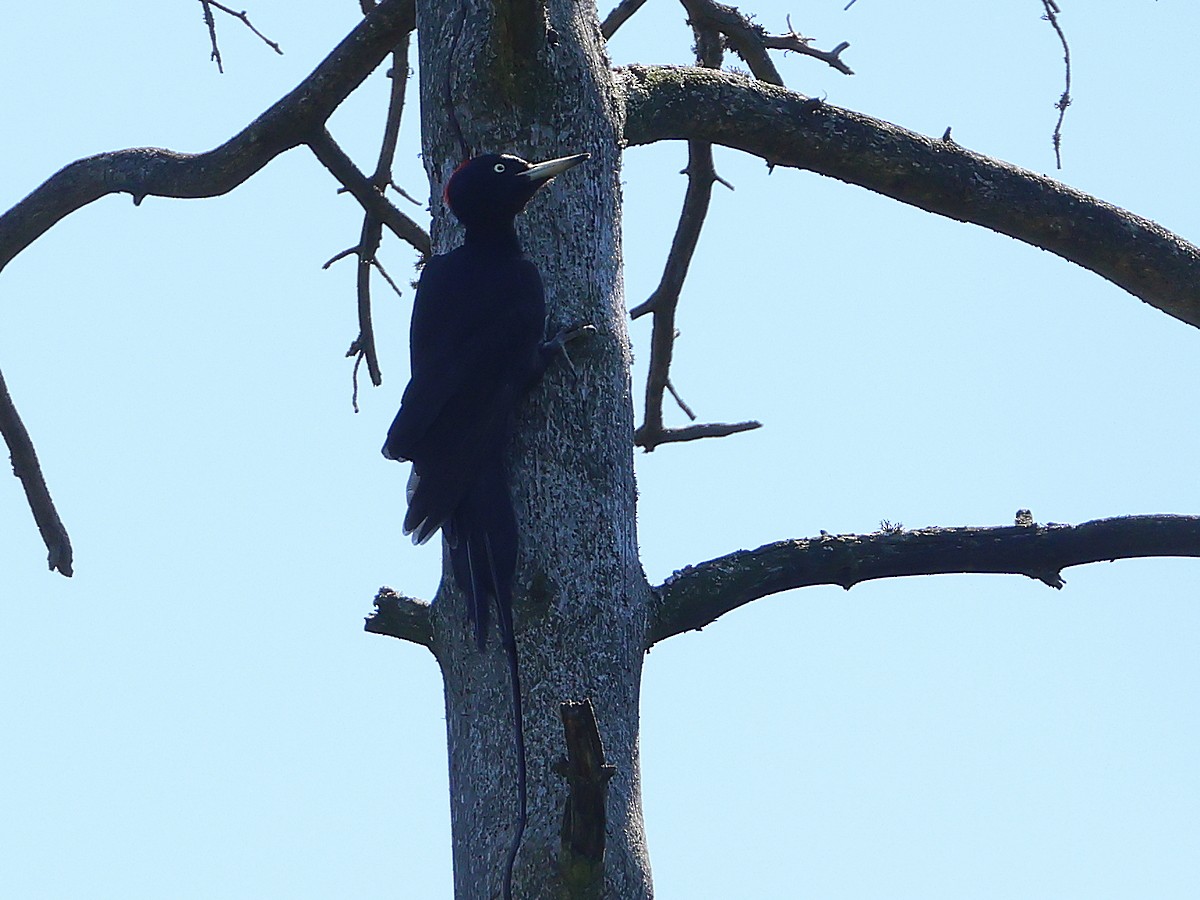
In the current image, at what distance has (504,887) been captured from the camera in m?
2.53

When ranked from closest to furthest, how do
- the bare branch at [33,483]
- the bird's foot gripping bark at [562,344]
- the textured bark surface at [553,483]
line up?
the textured bark surface at [553,483]
the bird's foot gripping bark at [562,344]
the bare branch at [33,483]

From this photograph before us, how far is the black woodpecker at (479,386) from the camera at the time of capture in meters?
2.74

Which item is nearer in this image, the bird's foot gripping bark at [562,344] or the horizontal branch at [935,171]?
the bird's foot gripping bark at [562,344]

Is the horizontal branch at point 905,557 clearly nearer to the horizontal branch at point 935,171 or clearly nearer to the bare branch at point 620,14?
the horizontal branch at point 935,171

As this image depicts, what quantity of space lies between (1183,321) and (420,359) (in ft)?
5.86

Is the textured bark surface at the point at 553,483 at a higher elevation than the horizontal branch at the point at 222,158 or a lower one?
lower

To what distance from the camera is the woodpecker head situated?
114 inches

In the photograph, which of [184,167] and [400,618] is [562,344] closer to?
[400,618]

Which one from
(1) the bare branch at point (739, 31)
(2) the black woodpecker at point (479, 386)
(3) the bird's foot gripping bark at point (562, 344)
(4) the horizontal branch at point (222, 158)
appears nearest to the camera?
(2) the black woodpecker at point (479, 386)

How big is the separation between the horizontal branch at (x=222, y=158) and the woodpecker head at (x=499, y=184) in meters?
0.89

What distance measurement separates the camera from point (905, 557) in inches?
115

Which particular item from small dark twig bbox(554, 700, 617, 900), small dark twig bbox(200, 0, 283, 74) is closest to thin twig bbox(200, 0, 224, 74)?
small dark twig bbox(200, 0, 283, 74)

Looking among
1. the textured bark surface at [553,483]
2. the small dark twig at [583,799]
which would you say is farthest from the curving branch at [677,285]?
the small dark twig at [583,799]

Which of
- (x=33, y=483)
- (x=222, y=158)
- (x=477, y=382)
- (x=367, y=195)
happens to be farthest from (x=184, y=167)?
(x=477, y=382)
